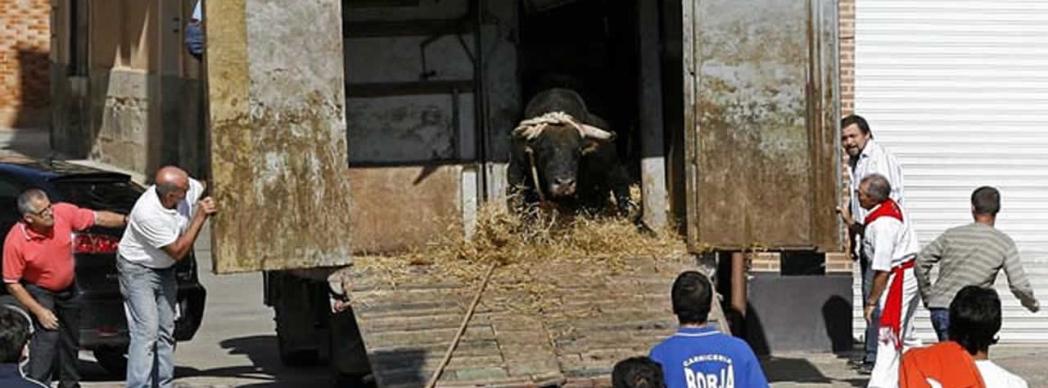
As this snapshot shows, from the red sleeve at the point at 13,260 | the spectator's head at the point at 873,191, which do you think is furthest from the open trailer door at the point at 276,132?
the spectator's head at the point at 873,191

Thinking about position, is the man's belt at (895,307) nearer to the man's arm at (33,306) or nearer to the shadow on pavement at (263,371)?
the shadow on pavement at (263,371)

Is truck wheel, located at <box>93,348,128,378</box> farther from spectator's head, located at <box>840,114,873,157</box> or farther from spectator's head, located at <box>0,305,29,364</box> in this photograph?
spectator's head, located at <box>0,305,29,364</box>

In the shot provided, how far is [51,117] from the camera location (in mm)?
29609

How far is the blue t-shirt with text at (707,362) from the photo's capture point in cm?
768

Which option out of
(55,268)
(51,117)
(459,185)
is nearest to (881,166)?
(459,185)

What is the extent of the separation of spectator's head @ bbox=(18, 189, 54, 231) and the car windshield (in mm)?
Answer: 1450

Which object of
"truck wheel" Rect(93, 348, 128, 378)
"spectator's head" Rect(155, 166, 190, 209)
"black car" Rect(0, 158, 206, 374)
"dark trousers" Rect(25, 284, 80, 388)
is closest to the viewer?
"spectator's head" Rect(155, 166, 190, 209)

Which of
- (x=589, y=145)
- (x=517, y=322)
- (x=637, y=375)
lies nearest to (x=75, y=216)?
(x=517, y=322)

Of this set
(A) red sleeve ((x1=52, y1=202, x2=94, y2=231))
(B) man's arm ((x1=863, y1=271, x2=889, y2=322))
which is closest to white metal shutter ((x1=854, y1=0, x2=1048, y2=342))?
(B) man's arm ((x1=863, y1=271, x2=889, y2=322))

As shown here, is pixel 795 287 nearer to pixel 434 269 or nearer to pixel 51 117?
pixel 434 269

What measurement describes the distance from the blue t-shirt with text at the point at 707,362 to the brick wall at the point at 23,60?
23.3 meters

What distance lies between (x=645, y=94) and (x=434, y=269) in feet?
7.20

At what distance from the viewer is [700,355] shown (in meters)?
7.71

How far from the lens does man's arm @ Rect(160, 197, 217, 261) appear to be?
11766 mm
